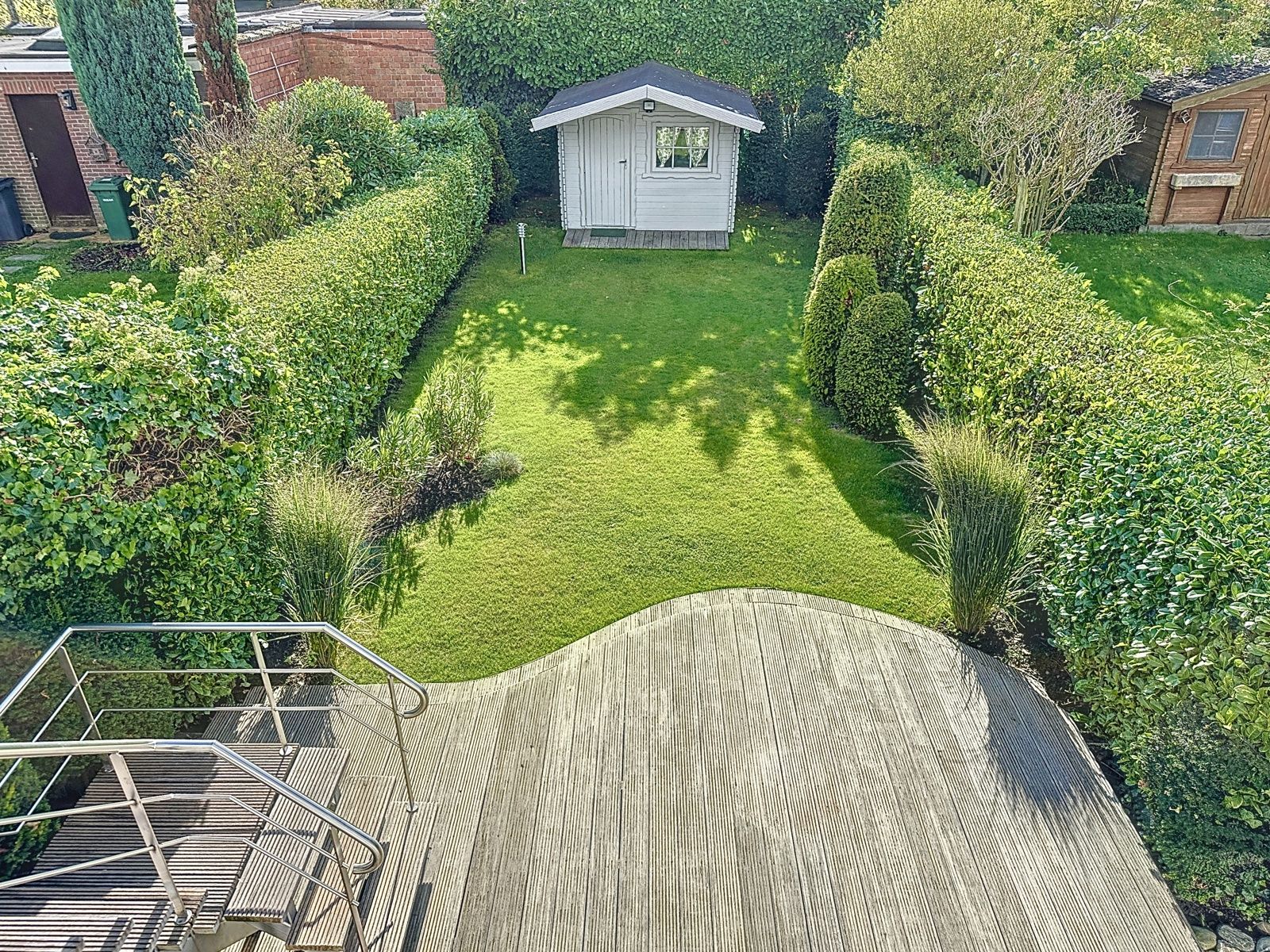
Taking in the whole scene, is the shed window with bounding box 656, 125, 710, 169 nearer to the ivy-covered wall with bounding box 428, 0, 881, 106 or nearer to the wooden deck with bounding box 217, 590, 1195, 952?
the ivy-covered wall with bounding box 428, 0, 881, 106

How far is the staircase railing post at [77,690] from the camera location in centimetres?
425

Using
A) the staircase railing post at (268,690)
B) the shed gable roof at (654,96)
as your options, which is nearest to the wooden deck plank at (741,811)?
the staircase railing post at (268,690)

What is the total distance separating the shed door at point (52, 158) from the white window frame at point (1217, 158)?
19456mm

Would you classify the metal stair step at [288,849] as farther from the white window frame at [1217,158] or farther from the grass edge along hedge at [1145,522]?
the white window frame at [1217,158]

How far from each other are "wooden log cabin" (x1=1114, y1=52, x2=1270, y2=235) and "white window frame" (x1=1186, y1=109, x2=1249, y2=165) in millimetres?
13

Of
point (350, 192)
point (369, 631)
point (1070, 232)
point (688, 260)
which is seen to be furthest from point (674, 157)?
point (369, 631)

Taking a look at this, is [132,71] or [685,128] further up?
[132,71]

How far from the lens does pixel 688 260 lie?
1417 centimetres

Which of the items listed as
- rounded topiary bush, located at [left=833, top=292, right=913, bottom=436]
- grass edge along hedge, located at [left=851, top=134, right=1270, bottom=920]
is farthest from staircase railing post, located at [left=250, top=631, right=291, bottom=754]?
rounded topiary bush, located at [left=833, top=292, right=913, bottom=436]

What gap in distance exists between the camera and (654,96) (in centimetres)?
1362

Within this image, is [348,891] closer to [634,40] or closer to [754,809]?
[754,809]

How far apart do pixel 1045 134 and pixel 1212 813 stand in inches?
413

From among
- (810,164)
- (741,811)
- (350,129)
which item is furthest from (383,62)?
(741,811)

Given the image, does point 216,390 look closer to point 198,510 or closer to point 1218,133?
point 198,510
